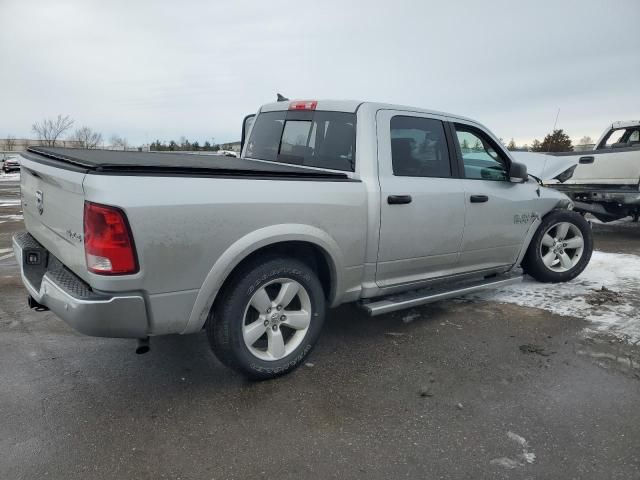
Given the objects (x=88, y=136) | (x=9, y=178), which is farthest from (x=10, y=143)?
(x=9, y=178)

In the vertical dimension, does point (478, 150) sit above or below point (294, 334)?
above

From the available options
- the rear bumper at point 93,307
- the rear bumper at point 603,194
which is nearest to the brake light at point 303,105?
the rear bumper at point 93,307

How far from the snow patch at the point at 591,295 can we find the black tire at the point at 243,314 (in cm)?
254

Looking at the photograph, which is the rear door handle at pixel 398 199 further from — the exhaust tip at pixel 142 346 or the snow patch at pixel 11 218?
the snow patch at pixel 11 218

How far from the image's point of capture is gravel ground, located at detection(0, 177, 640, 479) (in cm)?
232

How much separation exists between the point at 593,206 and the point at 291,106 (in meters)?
6.19

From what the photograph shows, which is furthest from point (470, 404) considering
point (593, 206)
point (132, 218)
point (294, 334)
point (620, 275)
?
point (593, 206)

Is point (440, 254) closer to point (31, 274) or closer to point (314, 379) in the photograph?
point (314, 379)

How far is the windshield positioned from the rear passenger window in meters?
0.36

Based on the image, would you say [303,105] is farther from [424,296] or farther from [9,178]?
[9,178]

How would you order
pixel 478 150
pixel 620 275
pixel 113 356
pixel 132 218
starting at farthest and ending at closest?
pixel 620 275 < pixel 478 150 < pixel 113 356 < pixel 132 218

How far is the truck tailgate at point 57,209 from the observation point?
99.0 inches

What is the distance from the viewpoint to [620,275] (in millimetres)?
5656

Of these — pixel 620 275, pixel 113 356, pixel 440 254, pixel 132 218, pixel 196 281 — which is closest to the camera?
pixel 132 218
